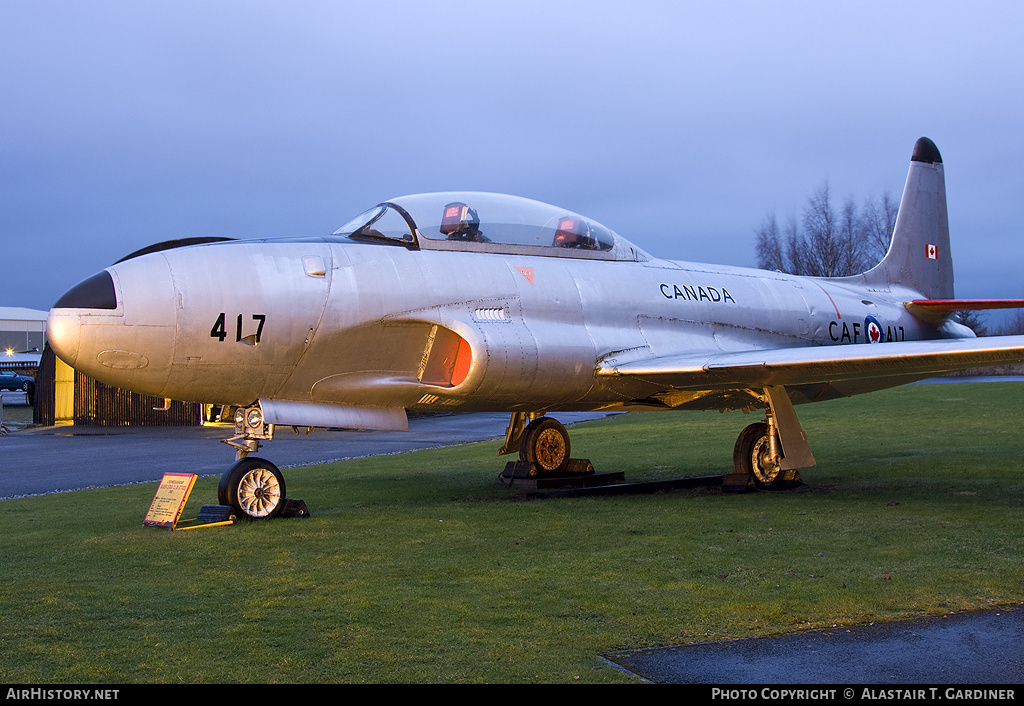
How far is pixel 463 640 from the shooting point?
4441 mm

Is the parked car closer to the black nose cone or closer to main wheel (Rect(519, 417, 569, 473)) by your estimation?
main wheel (Rect(519, 417, 569, 473))

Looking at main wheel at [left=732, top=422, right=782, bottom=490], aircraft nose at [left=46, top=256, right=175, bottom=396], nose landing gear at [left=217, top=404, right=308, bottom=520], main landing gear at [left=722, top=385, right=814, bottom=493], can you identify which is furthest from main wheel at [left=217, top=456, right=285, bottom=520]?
main wheel at [left=732, top=422, right=782, bottom=490]

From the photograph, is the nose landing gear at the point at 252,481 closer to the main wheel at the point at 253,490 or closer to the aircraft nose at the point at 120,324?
the main wheel at the point at 253,490

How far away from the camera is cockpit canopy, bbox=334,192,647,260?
9383mm

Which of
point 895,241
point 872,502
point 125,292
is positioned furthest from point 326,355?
point 895,241

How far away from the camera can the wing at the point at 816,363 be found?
28.2ft

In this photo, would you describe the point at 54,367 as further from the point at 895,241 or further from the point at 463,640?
the point at 463,640

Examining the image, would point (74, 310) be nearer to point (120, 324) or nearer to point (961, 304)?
point (120, 324)

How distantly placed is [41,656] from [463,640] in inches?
77.6

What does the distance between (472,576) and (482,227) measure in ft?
15.8

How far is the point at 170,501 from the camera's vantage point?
816 cm

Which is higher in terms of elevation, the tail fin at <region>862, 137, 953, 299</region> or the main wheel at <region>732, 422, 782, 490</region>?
the tail fin at <region>862, 137, 953, 299</region>

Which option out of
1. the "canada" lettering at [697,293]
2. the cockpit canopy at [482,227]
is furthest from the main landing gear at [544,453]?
the cockpit canopy at [482,227]

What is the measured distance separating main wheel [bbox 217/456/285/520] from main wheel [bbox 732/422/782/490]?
5.68m
